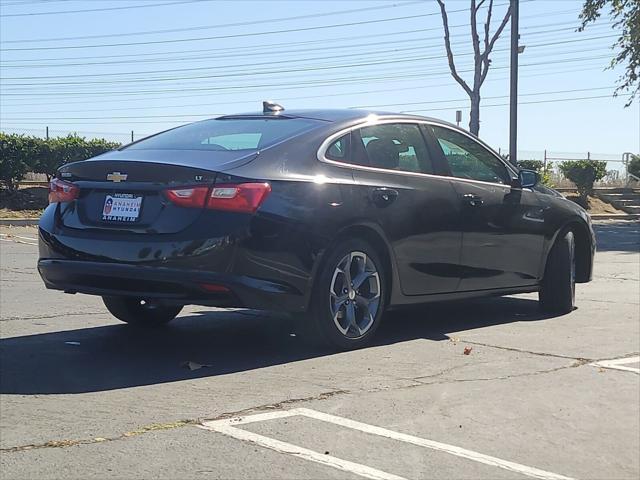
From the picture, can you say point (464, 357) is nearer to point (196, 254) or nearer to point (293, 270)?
point (293, 270)

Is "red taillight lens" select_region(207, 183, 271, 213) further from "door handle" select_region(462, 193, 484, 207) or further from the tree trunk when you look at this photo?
the tree trunk

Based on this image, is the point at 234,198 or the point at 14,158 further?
the point at 14,158

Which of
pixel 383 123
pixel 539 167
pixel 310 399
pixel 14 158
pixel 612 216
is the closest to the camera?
pixel 310 399

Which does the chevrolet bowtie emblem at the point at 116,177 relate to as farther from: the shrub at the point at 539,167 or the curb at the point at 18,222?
the shrub at the point at 539,167

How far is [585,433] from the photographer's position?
4555 mm

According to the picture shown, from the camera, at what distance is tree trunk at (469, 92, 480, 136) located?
31.3 m

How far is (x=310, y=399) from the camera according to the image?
4.73 metres

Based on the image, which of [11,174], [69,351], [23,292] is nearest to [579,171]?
[11,174]

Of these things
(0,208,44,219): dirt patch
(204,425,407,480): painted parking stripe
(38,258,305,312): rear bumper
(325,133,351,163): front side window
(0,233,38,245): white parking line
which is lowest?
(204,425,407,480): painted parking stripe

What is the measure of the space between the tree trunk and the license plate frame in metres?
26.7

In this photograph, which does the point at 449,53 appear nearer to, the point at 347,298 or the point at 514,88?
the point at 514,88

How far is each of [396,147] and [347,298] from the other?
4.14 ft

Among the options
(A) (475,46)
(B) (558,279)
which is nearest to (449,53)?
(A) (475,46)

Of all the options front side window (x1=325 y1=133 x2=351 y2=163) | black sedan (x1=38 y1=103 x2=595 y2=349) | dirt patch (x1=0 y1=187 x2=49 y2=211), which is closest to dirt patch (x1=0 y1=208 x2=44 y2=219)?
dirt patch (x1=0 y1=187 x2=49 y2=211)
